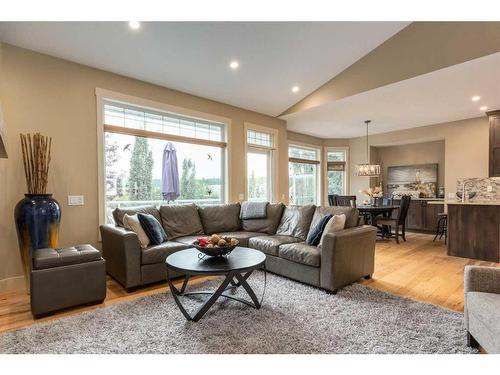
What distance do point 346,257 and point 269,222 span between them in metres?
1.57

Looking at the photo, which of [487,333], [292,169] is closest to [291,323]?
→ [487,333]

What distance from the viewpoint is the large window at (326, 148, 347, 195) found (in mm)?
8258

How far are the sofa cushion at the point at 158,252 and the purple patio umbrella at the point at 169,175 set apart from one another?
4.03 feet

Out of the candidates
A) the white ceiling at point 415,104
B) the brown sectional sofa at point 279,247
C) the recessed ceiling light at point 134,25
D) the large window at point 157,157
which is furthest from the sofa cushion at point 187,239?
the white ceiling at point 415,104

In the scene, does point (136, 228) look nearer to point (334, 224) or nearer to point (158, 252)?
point (158, 252)

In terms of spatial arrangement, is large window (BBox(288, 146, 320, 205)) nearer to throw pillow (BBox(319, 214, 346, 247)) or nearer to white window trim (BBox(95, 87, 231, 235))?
white window trim (BBox(95, 87, 231, 235))

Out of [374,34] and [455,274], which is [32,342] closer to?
[455,274]

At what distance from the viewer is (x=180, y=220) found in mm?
4203

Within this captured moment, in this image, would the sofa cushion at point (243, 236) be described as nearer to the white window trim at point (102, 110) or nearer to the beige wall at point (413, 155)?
the white window trim at point (102, 110)

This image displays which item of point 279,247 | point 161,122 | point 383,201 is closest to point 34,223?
point 161,122

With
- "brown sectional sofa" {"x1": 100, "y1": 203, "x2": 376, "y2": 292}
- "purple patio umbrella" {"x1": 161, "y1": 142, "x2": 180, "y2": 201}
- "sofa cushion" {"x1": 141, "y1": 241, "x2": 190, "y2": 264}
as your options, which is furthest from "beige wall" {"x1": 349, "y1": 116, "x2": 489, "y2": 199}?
"sofa cushion" {"x1": 141, "y1": 241, "x2": 190, "y2": 264}

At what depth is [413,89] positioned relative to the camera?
4.41 meters

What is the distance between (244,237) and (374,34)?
3.44 meters

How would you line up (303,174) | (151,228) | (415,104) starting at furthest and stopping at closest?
(303,174) < (415,104) < (151,228)
